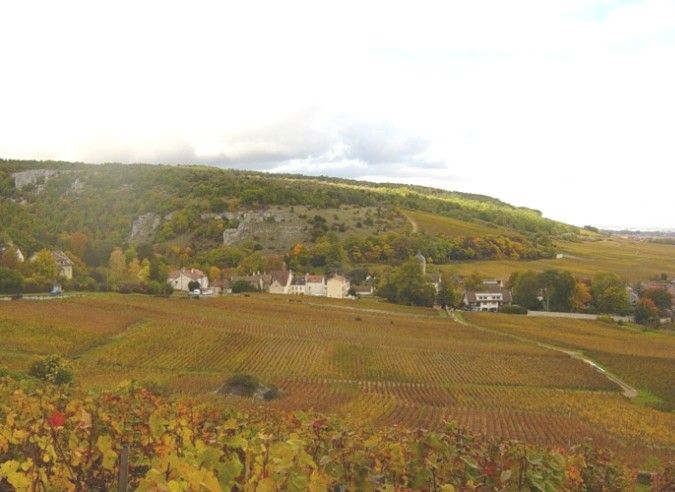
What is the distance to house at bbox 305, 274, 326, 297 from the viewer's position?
98375 millimetres

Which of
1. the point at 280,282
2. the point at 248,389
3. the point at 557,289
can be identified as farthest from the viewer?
the point at 280,282

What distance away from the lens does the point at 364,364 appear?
38.2 meters

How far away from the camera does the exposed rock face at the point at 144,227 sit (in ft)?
438

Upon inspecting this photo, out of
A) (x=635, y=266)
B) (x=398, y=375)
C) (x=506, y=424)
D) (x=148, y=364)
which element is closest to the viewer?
(x=506, y=424)

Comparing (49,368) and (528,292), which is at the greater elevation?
(49,368)

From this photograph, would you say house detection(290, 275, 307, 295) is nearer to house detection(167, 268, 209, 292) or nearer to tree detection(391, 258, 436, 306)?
house detection(167, 268, 209, 292)

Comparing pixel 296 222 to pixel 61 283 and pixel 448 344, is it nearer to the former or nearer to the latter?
pixel 61 283

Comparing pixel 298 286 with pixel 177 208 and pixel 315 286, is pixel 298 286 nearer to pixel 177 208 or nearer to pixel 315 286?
pixel 315 286

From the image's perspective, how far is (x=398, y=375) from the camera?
35781mm

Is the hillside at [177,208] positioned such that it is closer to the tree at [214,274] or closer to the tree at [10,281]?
the tree at [214,274]

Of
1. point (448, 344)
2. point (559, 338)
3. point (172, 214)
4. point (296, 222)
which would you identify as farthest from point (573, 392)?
point (172, 214)

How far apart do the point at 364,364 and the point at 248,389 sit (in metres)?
14.4

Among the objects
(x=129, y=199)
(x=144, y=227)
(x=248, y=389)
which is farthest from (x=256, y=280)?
(x=248, y=389)

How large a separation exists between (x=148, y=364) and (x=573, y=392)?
89.7ft
